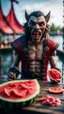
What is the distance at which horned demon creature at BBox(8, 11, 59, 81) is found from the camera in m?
4.55

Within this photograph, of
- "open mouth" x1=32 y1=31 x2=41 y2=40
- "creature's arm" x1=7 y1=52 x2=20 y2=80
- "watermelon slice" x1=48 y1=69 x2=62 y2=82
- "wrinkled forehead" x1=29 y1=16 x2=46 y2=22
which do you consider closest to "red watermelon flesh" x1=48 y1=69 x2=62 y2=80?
"watermelon slice" x1=48 y1=69 x2=62 y2=82

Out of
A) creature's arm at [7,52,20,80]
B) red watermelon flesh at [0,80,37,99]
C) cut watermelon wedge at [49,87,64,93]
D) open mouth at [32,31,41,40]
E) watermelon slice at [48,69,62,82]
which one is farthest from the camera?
open mouth at [32,31,41,40]

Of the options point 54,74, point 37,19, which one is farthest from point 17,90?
point 37,19

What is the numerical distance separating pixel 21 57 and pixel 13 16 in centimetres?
3371

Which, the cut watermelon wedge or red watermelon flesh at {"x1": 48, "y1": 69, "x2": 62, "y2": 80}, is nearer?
the cut watermelon wedge

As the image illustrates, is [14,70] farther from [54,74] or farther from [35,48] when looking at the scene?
[54,74]

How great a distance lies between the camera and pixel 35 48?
4602 millimetres

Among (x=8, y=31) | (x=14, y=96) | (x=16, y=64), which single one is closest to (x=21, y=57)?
(x=16, y=64)

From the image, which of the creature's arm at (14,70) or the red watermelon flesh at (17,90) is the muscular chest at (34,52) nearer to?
the creature's arm at (14,70)

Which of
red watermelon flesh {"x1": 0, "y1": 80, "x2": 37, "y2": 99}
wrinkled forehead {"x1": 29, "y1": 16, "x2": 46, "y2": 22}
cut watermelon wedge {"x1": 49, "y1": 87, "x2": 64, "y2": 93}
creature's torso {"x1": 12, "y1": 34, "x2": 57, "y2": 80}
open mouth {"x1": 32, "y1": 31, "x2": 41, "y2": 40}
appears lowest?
cut watermelon wedge {"x1": 49, "y1": 87, "x2": 64, "y2": 93}

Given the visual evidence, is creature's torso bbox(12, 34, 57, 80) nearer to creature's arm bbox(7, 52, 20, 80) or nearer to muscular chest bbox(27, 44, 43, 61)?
muscular chest bbox(27, 44, 43, 61)

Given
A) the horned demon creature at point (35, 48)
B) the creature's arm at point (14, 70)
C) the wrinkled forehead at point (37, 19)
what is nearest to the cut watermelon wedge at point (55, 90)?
the creature's arm at point (14, 70)

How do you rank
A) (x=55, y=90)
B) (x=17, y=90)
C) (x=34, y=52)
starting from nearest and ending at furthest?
(x=17, y=90) < (x=55, y=90) < (x=34, y=52)

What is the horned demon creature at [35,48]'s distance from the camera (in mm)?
4547
